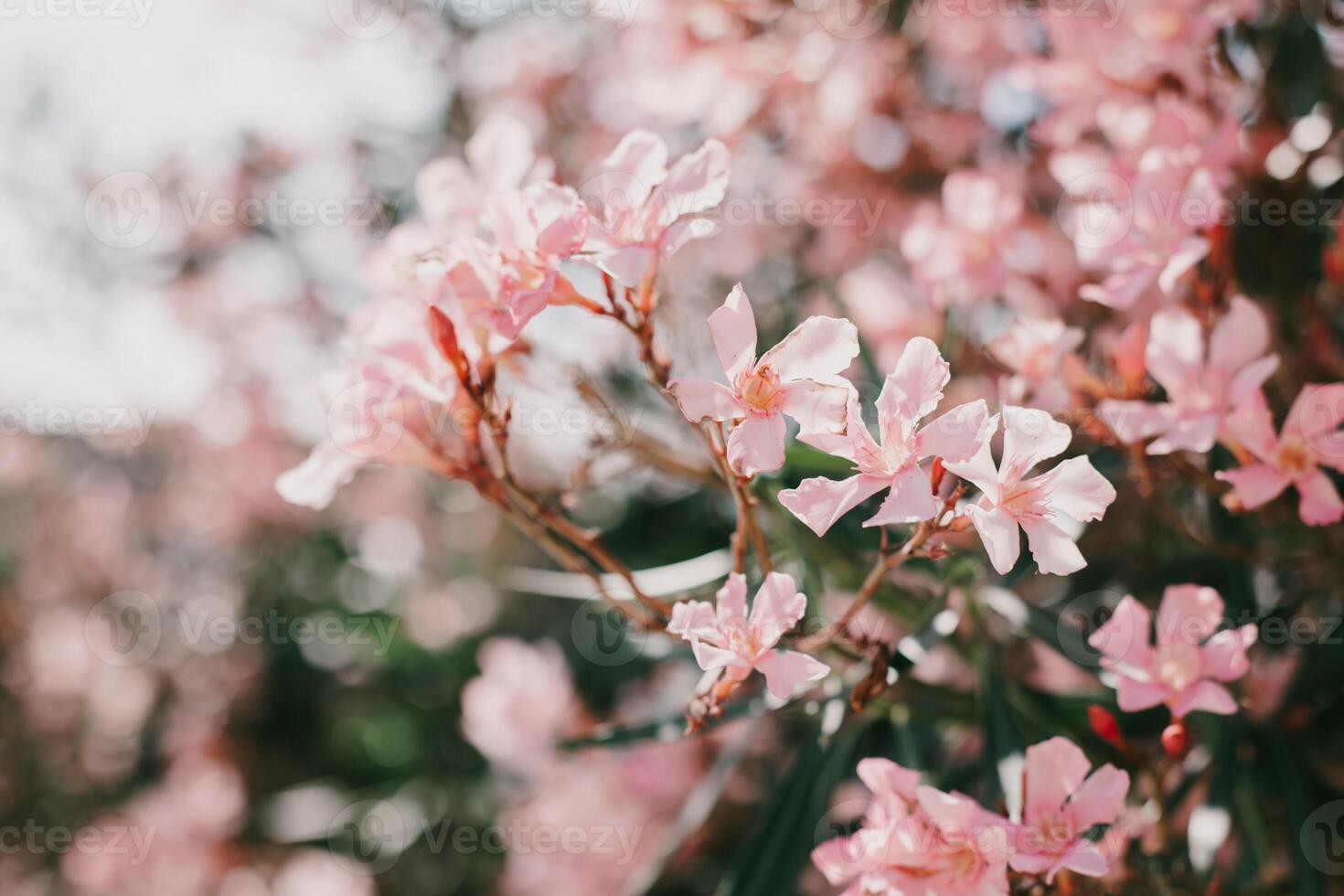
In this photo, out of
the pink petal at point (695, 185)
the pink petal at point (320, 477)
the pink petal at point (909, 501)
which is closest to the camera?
the pink petal at point (909, 501)

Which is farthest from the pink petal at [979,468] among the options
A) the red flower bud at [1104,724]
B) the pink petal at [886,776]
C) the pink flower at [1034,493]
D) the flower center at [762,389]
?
the red flower bud at [1104,724]

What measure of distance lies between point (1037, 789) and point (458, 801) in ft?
5.31

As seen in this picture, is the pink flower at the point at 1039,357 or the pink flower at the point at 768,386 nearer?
the pink flower at the point at 768,386

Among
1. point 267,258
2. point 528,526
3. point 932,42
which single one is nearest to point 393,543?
point 267,258

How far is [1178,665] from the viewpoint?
2.19 ft

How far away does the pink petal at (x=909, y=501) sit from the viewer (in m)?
0.52

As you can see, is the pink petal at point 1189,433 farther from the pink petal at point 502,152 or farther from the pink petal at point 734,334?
the pink petal at point 502,152

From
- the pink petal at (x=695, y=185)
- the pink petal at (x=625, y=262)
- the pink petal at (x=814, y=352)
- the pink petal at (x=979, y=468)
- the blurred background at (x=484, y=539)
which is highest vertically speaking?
the pink petal at (x=695, y=185)

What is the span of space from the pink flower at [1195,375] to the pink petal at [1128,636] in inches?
5.3

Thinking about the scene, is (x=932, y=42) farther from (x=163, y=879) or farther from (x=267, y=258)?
(x=163, y=879)

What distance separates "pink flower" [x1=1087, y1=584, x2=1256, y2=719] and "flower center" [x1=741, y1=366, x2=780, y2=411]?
30 cm

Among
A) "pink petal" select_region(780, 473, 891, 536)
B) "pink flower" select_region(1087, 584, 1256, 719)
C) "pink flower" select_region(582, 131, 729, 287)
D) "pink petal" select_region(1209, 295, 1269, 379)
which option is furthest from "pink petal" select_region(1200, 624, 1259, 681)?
"pink flower" select_region(582, 131, 729, 287)

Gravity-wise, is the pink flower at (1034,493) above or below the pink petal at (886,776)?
above

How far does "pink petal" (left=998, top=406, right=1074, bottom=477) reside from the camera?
21.3 inches
